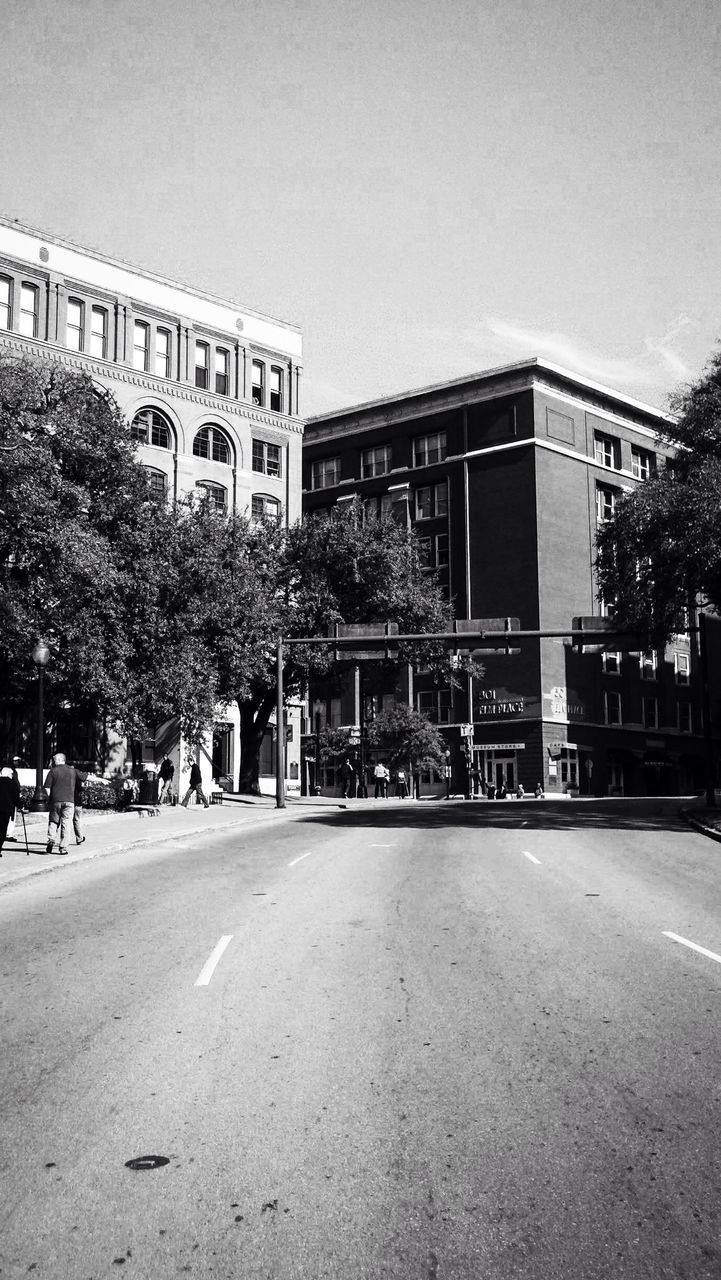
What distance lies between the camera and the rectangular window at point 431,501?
81188 mm

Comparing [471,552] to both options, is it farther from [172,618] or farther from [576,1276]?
[576,1276]

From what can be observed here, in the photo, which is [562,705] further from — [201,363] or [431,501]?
[201,363]

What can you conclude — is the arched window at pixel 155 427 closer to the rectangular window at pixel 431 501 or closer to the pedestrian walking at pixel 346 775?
the pedestrian walking at pixel 346 775

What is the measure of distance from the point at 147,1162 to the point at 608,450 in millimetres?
80410

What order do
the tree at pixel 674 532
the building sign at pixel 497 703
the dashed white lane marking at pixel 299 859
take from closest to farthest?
the dashed white lane marking at pixel 299 859 → the tree at pixel 674 532 → the building sign at pixel 497 703

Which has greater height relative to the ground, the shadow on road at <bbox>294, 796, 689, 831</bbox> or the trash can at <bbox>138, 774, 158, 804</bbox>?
the trash can at <bbox>138, 774, 158, 804</bbox>

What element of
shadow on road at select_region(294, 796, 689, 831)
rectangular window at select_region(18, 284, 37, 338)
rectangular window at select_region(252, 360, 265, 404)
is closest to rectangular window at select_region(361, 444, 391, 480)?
rectangular window at select_region(252, 360, 265, 404)

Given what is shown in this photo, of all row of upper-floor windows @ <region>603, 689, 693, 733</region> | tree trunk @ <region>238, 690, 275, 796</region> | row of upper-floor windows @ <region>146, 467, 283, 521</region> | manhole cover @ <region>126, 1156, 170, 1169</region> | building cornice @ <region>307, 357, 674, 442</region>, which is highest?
building cornice @ <region>307, 357, 674, 442</region>

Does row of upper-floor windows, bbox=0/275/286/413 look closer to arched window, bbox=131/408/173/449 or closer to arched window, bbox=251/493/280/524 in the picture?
arched window, bbox=131/408/173/449

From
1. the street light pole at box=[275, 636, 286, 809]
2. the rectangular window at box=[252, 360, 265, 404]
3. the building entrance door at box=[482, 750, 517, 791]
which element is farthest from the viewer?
the building entrance door at box=[482, 750, 517, 791]

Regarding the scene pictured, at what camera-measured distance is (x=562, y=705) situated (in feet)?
237

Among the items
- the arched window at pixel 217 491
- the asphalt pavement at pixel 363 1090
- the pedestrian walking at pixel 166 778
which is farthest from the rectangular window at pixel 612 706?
the asphalt pavement at pixel 363 1090

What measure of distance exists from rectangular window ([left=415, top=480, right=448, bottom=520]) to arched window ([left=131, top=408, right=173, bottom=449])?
25079 mm

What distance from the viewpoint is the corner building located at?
72375mm
